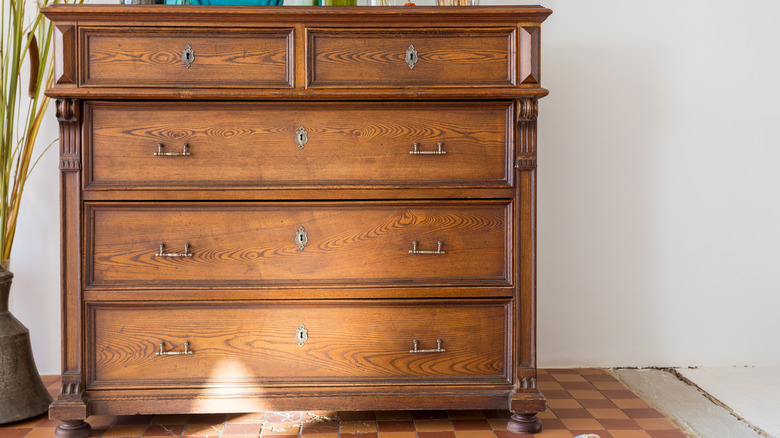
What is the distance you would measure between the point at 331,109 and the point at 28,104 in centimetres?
149

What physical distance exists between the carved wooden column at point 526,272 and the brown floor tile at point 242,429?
2.80ft

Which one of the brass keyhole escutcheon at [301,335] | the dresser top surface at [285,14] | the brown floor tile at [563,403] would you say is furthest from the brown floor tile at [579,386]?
the dresser top surface at [285,14]

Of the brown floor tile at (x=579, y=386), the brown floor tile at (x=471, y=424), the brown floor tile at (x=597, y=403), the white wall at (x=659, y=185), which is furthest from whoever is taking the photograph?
the white wall at (x=659, y=185)

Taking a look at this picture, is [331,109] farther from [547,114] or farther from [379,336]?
[547,114]

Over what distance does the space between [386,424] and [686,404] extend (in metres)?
1.17

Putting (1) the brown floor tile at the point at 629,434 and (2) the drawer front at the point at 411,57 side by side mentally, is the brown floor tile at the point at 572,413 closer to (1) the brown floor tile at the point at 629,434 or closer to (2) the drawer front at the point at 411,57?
(1) the brown floor tile at the point at 629,434

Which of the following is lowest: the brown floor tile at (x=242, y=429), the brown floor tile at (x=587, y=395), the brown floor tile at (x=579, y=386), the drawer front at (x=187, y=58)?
the brown floor tile at (x=242, y=429)

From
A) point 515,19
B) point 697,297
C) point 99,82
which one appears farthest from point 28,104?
point 697,297

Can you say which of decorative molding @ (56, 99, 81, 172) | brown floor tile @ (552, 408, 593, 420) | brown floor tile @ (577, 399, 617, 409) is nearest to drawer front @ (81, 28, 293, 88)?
decorative molding @ (56, 99, 81, 172)

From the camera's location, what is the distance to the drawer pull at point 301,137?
186cm

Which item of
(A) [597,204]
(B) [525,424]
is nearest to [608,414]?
(B) [525,424]

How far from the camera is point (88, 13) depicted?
1.78m

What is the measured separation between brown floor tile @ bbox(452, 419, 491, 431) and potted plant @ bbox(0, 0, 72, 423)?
1453mm

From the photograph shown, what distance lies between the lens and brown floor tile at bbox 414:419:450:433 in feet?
6.51
